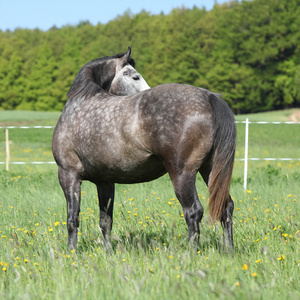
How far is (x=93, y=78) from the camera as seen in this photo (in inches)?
205

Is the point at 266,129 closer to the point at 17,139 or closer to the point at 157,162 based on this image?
the point at 17,139

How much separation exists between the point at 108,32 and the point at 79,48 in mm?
4707

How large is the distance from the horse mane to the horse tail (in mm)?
1461

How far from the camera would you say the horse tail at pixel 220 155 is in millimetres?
4148

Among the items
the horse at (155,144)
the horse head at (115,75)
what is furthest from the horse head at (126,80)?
the horse at (155,144)

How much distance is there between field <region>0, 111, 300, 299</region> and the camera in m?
2.78

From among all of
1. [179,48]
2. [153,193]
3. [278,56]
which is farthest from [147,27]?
[153,193]

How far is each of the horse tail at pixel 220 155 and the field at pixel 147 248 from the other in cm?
11

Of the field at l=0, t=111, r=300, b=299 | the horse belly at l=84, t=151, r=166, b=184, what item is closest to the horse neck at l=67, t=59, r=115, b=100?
the horse belly at l=84, t=151, r=166, b=184

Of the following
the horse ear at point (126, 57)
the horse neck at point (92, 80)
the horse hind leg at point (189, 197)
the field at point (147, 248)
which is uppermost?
the horse ear at point (126, 57)

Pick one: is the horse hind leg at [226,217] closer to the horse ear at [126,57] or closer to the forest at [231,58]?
the horse ear at [126,57]

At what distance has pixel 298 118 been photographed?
137ft

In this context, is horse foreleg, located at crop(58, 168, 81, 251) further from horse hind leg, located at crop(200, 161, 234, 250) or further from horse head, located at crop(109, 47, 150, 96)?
horse hind leg, located at crop(200, 161, 234, 250)

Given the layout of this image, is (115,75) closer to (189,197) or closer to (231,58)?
(189,197)
